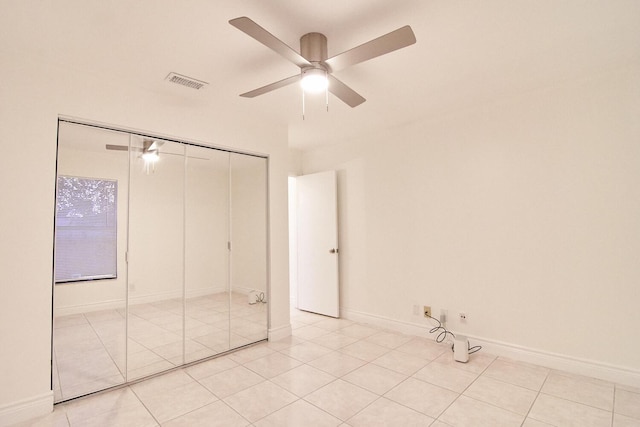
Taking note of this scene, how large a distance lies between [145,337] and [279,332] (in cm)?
150

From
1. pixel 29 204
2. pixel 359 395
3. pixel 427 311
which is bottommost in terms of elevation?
pixel 359 395

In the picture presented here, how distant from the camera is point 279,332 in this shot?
151 inches

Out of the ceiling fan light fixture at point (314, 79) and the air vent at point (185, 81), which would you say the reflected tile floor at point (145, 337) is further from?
the ceiling fan light fixture at point (314, 79)

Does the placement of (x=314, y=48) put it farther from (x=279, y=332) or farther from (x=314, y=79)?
(x=279, y=332)

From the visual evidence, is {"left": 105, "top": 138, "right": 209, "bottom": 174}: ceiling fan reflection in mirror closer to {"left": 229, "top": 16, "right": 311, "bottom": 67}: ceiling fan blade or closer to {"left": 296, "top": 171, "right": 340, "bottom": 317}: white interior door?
{"left": 229, "top": 16, "right": 311, "bottom": 67}: ceiling fan blade

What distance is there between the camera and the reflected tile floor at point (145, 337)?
246cm

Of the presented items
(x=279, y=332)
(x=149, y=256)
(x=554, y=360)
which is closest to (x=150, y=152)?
(x=149, y=256)

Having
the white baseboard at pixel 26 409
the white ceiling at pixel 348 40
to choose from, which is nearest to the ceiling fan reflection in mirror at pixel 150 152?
the white ceiling at pixel 348 40

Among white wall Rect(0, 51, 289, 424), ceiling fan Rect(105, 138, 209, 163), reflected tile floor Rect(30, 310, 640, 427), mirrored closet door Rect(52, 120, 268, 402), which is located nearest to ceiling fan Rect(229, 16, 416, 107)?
ceiling fan Rect(105, 138, 209, 163)

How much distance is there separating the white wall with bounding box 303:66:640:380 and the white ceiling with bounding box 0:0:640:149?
1.32 ft

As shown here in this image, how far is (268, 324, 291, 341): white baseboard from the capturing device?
3754 mm

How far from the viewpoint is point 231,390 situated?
103 inches

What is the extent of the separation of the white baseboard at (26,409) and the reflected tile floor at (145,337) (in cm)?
12

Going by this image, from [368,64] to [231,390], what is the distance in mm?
2944
